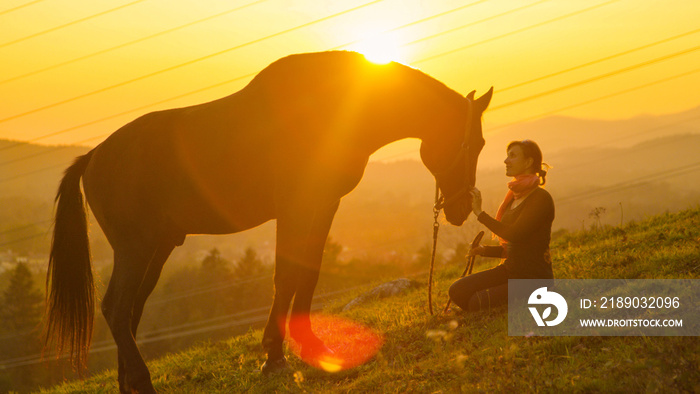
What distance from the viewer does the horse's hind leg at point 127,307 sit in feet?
21.8

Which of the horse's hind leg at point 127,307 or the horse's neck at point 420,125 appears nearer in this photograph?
the horse's hind leg at point 127,307

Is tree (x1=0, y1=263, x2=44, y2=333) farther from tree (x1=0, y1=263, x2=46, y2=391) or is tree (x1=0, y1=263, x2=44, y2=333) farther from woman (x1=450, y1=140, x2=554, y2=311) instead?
woman (x1=450, y1=140, x2=554, y2=311)

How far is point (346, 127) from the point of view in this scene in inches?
276

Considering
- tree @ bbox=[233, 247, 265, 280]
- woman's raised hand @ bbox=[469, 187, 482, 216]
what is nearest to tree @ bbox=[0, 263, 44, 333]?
tree @ bbox=[233, 247, 265, 280]

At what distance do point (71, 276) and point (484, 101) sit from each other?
538 centimetres

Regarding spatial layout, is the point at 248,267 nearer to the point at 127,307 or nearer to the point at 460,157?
the point at 127,307

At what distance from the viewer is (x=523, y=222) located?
23.0 ft

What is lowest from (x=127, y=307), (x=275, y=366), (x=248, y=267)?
(x=275, y=366)

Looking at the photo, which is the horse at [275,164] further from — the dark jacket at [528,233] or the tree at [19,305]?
the tree at [19,305]

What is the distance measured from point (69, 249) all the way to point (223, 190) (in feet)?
7.40

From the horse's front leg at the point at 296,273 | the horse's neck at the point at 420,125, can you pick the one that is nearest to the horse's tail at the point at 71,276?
the horse's front leg at the point at 296,273

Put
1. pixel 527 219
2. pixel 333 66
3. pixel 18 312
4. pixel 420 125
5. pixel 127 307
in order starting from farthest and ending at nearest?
1. pixel 18 312
2. pixel 420 125
3. pixel 333 66
4. pixel 527 219
5. pixel 127 307

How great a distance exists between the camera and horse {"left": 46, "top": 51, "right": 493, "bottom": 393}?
6848 millimetres

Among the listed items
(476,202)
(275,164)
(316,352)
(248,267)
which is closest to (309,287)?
(316,352)
